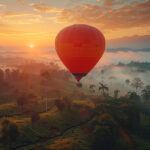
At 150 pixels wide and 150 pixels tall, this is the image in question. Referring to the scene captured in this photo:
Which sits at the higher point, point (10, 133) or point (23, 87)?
point (23, 87)

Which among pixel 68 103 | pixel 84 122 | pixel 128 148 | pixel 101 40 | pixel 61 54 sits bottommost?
pixel 128 148

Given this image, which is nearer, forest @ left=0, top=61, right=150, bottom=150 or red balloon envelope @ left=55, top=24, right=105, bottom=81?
red balloon envelope @ left=55, top=24, right=105, bottom=81

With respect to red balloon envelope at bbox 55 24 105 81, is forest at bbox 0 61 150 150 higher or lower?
lower

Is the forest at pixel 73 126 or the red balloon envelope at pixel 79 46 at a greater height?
the red balloon envelope at pixel 79 46

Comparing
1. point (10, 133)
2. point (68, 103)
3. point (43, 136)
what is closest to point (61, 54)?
point (10, 133)

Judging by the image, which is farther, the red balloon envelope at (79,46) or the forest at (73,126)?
the forest at (73,126)

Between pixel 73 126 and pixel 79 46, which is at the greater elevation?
pixel 79 46

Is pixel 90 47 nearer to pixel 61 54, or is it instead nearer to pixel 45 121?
pixel 61 54

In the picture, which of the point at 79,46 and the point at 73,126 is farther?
the point at 73,126
